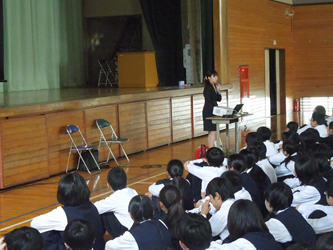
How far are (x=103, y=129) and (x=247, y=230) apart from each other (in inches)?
226

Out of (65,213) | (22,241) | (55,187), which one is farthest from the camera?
(55,187)

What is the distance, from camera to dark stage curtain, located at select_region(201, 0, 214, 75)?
11492 millimetres

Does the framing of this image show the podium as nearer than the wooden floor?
No

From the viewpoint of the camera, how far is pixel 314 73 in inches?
602

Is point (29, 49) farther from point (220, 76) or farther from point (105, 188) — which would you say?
point (105, 188)

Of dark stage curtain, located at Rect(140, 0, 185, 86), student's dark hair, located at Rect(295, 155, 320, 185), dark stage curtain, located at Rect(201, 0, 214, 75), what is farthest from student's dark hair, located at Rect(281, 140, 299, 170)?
dark stage curtain, located at Rect(140, 0, 185, 86)

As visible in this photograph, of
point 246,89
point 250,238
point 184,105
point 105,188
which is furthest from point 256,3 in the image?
point 250,238

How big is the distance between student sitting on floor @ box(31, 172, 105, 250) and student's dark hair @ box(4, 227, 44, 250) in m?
0.74

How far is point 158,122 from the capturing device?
30.5 feet

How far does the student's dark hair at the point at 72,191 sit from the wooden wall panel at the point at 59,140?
12.5 ft

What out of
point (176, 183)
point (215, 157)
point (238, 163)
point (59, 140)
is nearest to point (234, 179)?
point (238, 163)

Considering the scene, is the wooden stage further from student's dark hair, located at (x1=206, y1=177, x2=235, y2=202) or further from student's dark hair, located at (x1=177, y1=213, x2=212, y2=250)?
student's dark hair, located at (x1=177, y1=213, x2=212, y2=250)

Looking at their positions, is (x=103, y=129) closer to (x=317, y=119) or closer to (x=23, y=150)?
(x=23, y=150)

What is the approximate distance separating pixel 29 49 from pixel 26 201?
7.26 meters
